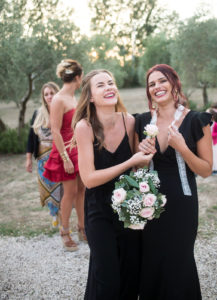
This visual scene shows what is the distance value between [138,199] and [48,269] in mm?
2519

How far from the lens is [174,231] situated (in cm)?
255

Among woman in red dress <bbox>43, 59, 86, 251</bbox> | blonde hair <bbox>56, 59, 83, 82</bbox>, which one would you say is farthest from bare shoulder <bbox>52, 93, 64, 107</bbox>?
blonde hair <bbox>56, 59, 83, 82</bbox>

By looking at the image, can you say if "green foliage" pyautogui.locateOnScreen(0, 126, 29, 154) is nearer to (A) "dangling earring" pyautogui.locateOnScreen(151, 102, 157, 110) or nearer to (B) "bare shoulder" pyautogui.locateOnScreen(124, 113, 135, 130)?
(B) "bare shoulder" pyautogui.locateOnScreen(124, 113, 135, 130)

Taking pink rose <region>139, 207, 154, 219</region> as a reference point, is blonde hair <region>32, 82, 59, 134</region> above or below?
above

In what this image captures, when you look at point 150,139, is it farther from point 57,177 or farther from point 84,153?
point 57,177

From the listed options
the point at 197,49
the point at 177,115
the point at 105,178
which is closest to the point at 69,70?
the point at 177,115

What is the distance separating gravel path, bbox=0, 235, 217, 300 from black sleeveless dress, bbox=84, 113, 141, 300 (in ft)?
3.71

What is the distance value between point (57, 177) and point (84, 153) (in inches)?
77.8

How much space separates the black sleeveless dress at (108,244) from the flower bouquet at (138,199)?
291 millimetres

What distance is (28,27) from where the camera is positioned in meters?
11.7

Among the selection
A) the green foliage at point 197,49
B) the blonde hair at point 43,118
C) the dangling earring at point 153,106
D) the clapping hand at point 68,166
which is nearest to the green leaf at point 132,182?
the dangling earring at point 153,106

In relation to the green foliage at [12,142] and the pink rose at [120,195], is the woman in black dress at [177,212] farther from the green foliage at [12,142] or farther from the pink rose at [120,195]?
the green foliage at [12,142]

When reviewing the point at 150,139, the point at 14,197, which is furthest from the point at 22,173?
the point at 150,139

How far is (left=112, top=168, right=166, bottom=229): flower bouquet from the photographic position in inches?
88.2
